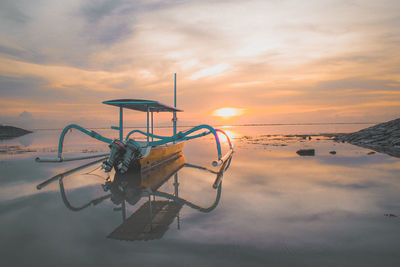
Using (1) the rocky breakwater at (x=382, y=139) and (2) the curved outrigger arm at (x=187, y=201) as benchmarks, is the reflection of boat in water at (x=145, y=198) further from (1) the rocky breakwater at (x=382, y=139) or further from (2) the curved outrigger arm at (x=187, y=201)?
(1) the rocky breakwater at (x=382, y=139)

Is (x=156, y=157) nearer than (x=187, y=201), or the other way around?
(x=187, y=201)

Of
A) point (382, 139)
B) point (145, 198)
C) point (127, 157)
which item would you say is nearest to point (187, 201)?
point (145, 198)

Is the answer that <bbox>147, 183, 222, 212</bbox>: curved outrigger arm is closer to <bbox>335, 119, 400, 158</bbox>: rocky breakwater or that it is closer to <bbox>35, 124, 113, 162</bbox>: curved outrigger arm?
<bbox>35, 124, 113, 162</bbox>: curved outrigger arm

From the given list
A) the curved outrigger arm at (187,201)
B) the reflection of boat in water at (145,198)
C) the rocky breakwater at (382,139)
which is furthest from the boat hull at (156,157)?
the rocky breakwater at (382,139)

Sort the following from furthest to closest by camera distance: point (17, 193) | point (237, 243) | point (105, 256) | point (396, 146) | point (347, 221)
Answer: point (396, 146), point (17, 193), point (347, 221), point (237, 243), point (105, 256)

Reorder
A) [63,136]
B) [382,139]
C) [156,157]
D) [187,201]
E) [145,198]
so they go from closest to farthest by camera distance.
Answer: [187,201] → [145,198] → [156,157] → [63,136] → [382,139]

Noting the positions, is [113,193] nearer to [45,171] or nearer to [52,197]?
[52,197]

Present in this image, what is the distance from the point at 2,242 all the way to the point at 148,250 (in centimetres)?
312

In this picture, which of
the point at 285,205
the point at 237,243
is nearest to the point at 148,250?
the point at 237,243

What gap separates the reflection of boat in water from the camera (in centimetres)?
527

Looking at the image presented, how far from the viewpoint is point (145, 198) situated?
25.6ft

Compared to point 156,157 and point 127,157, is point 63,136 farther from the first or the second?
point 156,157

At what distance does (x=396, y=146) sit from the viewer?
2184 cm

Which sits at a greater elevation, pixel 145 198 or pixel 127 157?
pixel 127 157
